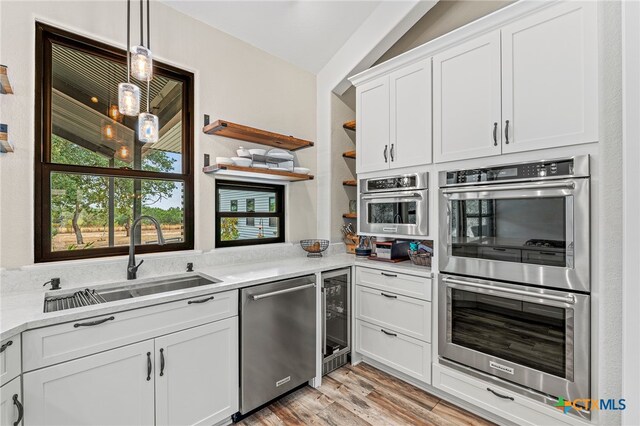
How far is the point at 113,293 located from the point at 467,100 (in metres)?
2.73

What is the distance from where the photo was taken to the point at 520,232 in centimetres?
188

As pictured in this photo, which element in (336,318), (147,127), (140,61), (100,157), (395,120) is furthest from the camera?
(336,318)

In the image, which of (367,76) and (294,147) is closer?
(367,76)

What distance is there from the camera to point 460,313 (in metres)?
2.14

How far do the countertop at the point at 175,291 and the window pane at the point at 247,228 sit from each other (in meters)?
0.33

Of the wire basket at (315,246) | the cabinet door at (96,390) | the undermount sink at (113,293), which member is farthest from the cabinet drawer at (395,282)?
the cabinet door at (96,390)

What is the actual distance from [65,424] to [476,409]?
95.0 inches

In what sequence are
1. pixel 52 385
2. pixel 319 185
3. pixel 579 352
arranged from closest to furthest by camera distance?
pixel 52 385
pixel 579 352
pixel 319 185

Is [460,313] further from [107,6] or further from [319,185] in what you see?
[107,6]

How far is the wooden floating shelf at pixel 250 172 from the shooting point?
245 cm

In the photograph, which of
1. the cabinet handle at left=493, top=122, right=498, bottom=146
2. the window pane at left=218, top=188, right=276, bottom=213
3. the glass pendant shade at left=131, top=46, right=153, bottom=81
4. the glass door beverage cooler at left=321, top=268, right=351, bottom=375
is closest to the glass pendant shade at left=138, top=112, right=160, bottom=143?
the glass pendant shade at left=131, top=46, right=153, bottom=81

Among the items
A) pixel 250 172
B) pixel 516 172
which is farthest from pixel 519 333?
pixel 250 172

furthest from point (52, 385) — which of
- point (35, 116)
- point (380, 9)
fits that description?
point (380, 9)

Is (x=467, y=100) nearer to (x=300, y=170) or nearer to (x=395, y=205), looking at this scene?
(x=395, y=205)
